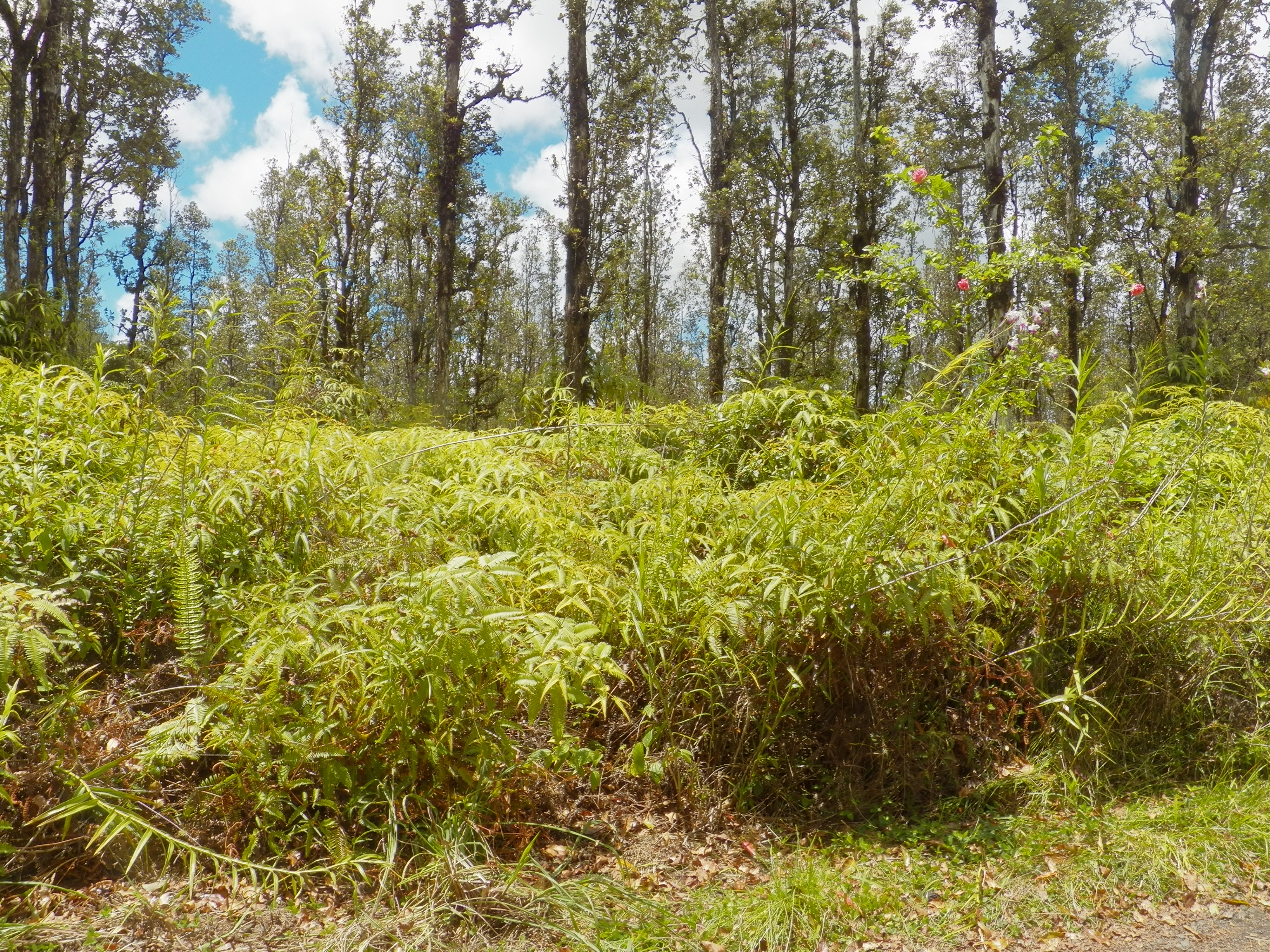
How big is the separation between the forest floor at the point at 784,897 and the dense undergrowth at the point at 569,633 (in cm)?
13

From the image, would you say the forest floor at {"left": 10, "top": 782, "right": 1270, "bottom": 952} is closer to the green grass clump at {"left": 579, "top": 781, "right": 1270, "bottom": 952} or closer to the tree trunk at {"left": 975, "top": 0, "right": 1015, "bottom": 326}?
the green grass clump at {"left": 579, "top": 781, "right": 1270, "bottom": 952}

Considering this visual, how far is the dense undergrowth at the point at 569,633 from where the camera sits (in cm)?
233

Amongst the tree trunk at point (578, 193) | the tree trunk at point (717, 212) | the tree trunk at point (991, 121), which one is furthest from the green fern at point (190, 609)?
the tree trunk at point (717, 212)

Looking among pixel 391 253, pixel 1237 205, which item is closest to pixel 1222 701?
pixel 1237 205

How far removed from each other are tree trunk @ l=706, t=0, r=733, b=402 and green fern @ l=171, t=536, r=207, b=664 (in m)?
10.3

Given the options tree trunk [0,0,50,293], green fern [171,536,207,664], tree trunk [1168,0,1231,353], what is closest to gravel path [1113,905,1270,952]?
green fern [171,536,207,664]

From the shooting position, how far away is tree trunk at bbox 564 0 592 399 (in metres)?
9.38

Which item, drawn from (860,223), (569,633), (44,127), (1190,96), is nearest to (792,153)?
(860,223)

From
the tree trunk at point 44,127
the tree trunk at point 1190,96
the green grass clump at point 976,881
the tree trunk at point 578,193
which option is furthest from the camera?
the tree trunk at point 1190,96

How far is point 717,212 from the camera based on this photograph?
42.8ft

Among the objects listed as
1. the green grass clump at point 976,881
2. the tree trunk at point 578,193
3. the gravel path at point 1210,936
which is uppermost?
the tree trunk at point 578,193

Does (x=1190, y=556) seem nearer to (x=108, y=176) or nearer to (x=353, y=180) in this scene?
(x=353, y=180)

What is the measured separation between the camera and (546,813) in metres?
2.63

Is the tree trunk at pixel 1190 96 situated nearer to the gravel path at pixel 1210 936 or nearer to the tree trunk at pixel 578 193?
the tree trunk at pixel 578 193
